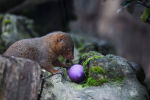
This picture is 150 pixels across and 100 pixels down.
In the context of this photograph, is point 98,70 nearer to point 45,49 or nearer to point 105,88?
point 105,88

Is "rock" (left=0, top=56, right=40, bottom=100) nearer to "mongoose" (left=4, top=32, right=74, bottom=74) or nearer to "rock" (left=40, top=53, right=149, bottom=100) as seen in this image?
"rock" (left=40, top=53, right=149, bottom=100)

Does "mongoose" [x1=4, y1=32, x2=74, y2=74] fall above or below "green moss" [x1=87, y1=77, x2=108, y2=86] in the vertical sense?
above

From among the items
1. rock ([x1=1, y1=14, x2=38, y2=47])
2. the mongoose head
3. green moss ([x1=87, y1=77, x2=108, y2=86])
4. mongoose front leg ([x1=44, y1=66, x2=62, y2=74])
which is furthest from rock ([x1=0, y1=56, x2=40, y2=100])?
rock ([x1=1, y1=14, x2=38, y2=47])

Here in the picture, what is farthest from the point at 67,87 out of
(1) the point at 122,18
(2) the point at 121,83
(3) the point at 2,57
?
(1) the point at 122,18

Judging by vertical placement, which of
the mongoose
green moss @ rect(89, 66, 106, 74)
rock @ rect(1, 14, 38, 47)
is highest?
the mongoose

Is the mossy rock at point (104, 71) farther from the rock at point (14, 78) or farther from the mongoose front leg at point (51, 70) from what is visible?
the rock at point (14, 78)

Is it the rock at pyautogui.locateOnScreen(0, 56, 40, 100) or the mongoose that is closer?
the rock at pyautogui.locateOnScreen(0, 56, 40, 100)

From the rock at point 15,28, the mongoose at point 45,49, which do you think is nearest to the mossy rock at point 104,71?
the mongoose at point 45,49
